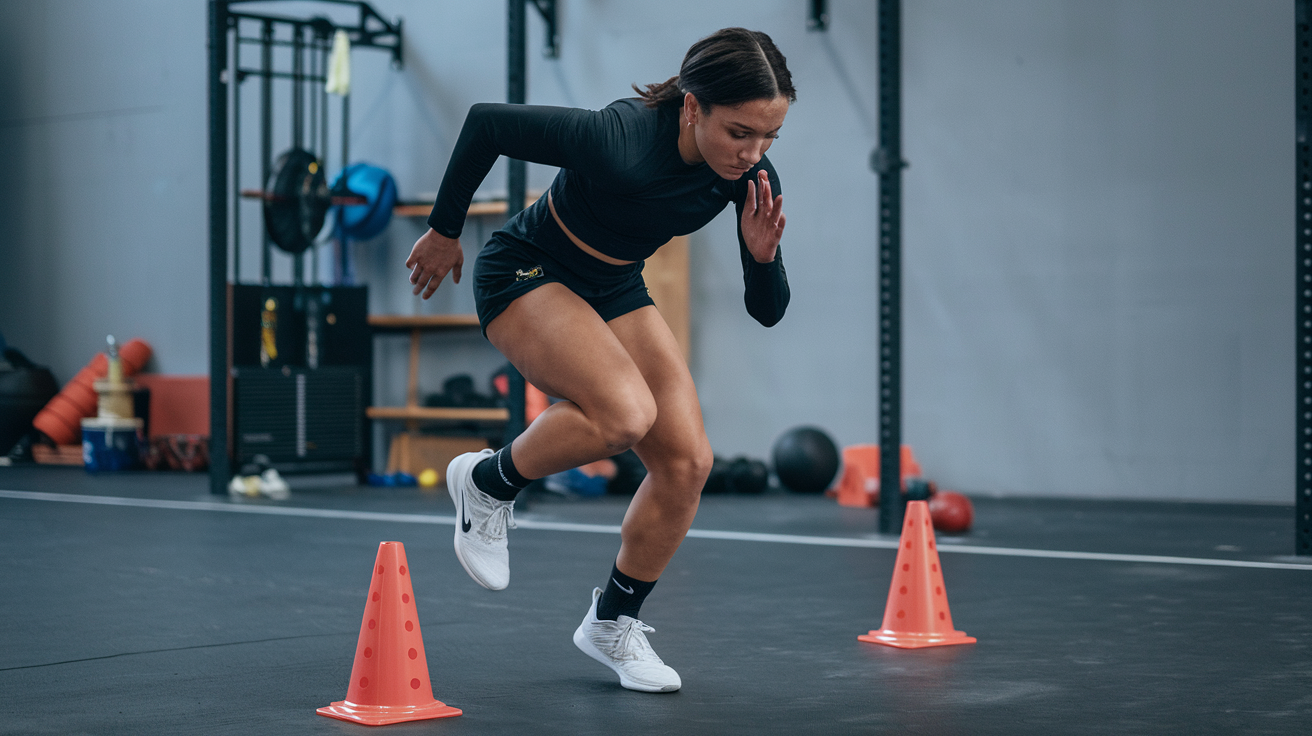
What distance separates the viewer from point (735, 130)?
2.17 m

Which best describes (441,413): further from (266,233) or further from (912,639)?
(912,639)

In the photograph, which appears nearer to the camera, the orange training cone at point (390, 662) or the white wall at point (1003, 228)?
the orange training cone at point (390, 662)

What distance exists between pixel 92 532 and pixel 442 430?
3057mm

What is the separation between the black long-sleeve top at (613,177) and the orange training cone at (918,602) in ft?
2.78

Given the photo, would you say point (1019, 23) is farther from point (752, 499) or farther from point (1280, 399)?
point (752, 499)

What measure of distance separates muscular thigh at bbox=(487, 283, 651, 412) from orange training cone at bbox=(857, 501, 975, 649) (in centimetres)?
98

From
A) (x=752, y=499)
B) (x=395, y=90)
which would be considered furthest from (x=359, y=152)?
(x=752, y=499)

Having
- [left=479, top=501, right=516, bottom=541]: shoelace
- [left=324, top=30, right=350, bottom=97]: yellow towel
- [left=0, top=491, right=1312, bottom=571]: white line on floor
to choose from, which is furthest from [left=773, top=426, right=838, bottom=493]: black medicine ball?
[left=479, top=501, right=516, bottom=541]: shoelace

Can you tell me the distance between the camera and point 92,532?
16.7 feet

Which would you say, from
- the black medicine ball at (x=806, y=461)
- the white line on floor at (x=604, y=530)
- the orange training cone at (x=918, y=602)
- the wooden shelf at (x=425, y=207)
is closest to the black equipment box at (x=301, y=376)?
the wooden shelf at (x=425, y=207)

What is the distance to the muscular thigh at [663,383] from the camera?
238 cm

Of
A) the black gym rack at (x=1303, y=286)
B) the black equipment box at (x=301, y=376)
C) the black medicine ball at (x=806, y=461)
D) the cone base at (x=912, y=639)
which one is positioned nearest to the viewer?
the cone base at (x=912, y=639)

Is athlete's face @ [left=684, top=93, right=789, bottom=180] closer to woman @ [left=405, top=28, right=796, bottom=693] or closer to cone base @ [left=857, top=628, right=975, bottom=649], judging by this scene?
woman @ [left=405, top=28, right=796, bottom=693]

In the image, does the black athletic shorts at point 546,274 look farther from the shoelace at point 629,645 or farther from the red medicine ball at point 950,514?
the red medicine ball at point 950,514
